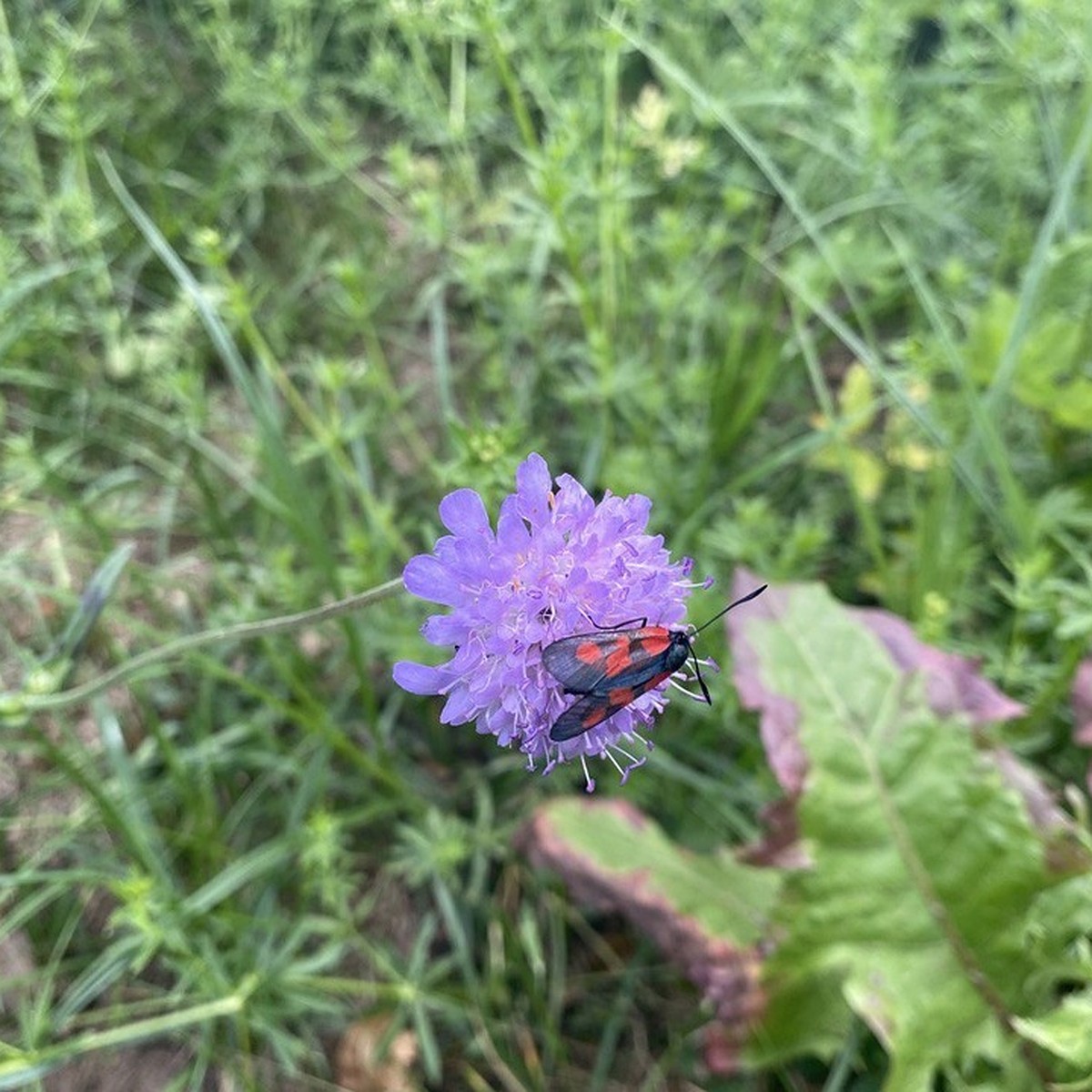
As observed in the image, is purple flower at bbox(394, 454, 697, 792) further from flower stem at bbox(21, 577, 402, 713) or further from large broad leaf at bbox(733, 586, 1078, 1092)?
large broad leaf at bbox(733, 586, 1078, 1092)

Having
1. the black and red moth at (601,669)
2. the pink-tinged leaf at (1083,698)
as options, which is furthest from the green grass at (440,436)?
the black and red moth at (601,669)

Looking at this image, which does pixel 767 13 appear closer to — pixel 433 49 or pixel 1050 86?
pixel 1050 86

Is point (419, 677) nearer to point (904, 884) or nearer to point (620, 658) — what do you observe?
point (620, 658)

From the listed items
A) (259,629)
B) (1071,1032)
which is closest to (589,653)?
(259,629)

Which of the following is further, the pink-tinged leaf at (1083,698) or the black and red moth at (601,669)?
the pink-tinged leaf at (1083,698)

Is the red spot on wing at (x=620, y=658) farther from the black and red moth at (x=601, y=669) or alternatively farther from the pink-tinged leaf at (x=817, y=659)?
the pink-tinged leaf at (x=817, y=659)
